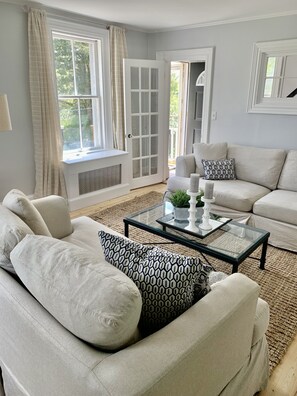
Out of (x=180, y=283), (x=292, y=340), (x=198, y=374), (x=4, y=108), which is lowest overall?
(x=292, y=340)

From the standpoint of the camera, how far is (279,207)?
115 inches

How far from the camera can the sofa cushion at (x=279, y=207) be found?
2.85 meters


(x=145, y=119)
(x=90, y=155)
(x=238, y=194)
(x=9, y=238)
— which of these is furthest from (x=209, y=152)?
(x=9, y=238)

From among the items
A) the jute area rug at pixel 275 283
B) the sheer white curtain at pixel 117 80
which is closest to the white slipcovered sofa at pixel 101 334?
the jute area rug at pixel 275 283

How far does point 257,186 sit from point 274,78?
1436 mm

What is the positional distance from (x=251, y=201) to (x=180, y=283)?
231 centimetres

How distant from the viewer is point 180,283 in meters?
1.06

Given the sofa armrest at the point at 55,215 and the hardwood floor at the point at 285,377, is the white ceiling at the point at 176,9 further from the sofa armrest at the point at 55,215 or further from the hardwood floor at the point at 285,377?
the hardwood floor at the point at 285,377

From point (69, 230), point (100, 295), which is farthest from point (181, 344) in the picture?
point (69, 230)

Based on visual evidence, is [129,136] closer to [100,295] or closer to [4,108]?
[4,108]

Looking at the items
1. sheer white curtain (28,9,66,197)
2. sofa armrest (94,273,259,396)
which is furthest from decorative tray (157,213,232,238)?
sheer white curtain (28,9,66,197)

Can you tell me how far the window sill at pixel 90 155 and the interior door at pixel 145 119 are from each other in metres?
0.30

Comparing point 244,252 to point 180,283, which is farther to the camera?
point 244,252

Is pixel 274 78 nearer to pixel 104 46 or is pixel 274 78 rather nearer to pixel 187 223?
pixel 104 46
